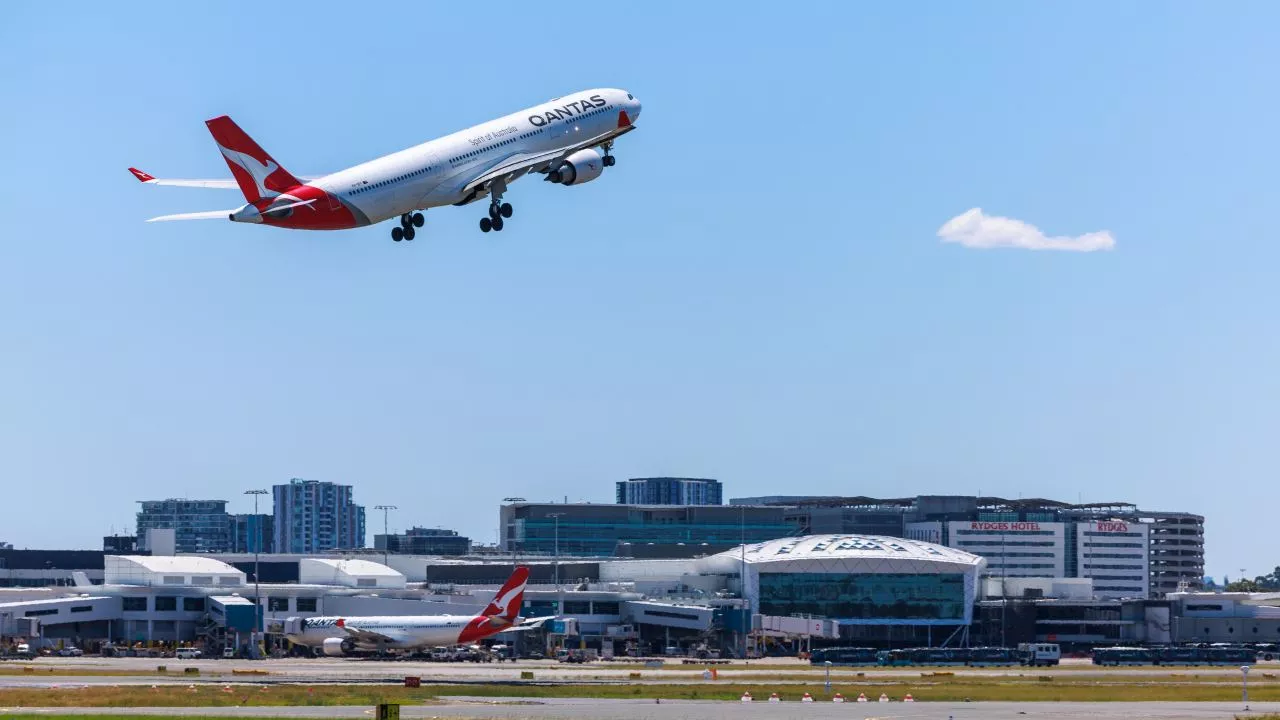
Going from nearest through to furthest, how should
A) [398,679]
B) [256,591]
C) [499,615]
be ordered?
[398,679] < [499,615] < [256,591]

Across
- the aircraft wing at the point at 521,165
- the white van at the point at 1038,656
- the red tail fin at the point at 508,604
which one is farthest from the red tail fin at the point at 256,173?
the white van at the point at 1038,656

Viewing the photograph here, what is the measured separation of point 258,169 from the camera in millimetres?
99000

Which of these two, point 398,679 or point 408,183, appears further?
point 398,679

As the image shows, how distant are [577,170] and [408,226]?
11.4 meters

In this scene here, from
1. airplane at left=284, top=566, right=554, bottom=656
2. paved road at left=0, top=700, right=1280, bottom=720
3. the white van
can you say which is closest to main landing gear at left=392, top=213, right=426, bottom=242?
paved road at left=0, top=700, right=1280, bottom=720

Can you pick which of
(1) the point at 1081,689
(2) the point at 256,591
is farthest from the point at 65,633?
(1) the point at 1081,689

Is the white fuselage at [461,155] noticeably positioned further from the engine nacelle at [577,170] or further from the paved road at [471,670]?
the paved road at [471,670]

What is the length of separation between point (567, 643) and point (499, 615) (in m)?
37.0

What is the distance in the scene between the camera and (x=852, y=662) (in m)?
159

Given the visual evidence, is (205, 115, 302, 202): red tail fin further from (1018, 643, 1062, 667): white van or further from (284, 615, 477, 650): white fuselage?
(1018, 643, 1062, 667): white van

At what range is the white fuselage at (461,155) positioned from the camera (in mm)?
100375

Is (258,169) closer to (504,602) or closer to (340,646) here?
(504,602)

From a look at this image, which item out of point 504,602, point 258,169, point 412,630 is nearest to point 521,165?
point 258,169

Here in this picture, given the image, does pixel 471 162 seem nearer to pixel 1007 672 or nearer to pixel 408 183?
pixel 408 183
